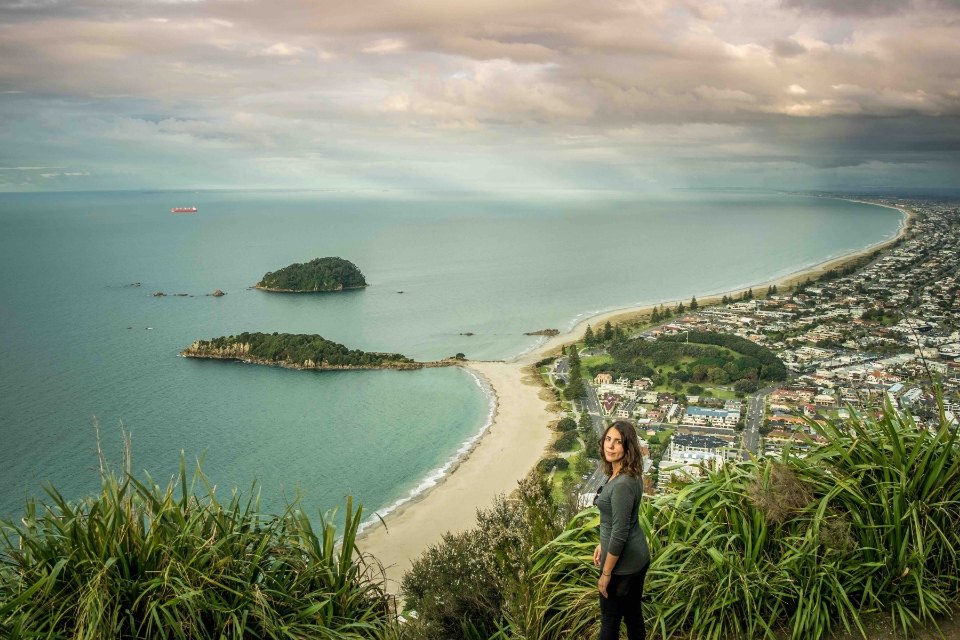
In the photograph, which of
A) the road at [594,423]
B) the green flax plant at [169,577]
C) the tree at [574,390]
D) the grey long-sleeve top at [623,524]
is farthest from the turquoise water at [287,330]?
the grey long-sleeve top at [623,524]

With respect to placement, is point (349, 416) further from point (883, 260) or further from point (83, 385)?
point (883, 260)

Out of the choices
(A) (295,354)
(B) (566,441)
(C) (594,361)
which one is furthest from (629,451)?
(A) (295,354)

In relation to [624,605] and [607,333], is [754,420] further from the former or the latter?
[624,605]

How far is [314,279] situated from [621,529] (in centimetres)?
5006

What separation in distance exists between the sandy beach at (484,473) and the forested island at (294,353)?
4.14 meters

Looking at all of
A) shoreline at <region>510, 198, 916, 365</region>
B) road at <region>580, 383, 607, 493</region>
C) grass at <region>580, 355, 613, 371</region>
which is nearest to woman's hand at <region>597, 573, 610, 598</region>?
road at <region>580, 383, 607, 493</region>

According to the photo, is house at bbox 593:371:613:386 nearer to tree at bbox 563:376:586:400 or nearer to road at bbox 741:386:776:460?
tree at bbox 563:376:586:400

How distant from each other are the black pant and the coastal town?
161 centimetres

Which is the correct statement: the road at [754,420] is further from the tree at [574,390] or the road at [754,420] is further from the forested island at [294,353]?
the forested island at [294,353]

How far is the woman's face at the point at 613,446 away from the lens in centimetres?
298

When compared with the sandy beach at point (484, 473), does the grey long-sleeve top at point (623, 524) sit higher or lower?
higher

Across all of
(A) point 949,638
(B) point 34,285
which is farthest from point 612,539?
(B) point 34,285

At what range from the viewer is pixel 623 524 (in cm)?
296

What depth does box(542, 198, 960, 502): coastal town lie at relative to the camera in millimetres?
17516
